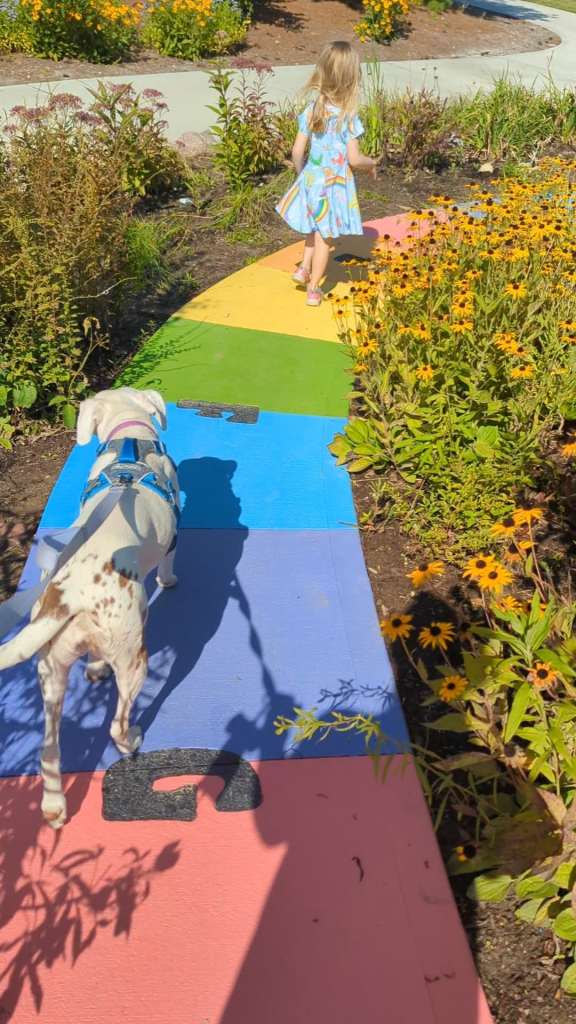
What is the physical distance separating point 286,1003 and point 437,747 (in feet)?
3.75

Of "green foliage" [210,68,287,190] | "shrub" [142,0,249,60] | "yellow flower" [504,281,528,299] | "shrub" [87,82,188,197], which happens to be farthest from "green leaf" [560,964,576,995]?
"shrub" [142,0,249,60]

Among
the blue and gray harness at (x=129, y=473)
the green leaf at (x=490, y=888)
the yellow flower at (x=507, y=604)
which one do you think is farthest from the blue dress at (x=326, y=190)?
the green leaf at (x=490, y=888)

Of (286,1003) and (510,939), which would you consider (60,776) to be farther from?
(510,939)

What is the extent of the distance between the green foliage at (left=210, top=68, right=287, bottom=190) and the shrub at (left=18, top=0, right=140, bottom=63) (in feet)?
17.2

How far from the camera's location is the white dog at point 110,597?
2.60m

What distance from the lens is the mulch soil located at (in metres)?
2.55

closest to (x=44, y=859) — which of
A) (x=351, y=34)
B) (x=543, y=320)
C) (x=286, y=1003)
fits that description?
(x=286, y=1003)

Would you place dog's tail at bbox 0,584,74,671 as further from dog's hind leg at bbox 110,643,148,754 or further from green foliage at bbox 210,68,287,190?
green foliage at bbox 210,68,287,190

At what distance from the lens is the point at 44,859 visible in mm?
2836

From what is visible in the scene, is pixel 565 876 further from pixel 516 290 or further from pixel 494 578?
pixel 516 290

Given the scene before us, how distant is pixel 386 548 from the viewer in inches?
169

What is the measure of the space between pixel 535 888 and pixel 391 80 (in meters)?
14.1

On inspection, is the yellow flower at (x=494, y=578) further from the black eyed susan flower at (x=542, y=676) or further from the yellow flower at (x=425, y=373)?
the yellow flower at (x=425, y=373)

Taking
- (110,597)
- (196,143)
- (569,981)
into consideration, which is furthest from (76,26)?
(569,981)
